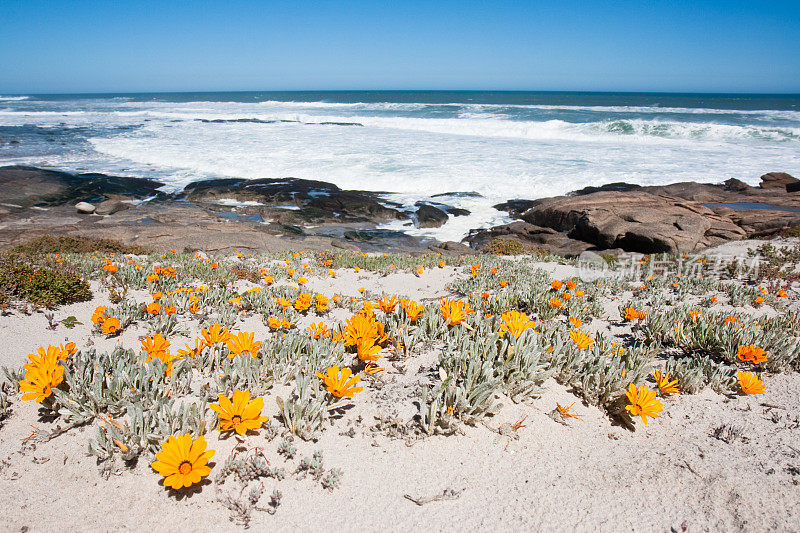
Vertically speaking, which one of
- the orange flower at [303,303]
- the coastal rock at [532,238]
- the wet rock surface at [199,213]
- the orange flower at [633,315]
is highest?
the orange flower at [303,303]

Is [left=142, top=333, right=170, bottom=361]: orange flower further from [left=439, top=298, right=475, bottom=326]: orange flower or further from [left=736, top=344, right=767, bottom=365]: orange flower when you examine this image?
[left=736, top=344, right=767, bottom=365]: orange flower

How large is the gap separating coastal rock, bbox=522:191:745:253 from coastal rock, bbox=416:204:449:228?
292 cm

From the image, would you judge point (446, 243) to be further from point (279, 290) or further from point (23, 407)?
point (23, 407)

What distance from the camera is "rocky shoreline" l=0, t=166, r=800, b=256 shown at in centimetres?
1166

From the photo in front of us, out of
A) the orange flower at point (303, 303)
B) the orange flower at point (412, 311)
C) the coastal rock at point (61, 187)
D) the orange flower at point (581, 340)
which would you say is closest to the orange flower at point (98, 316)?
the orange flower at point (303, 303)

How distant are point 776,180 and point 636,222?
36.6ft

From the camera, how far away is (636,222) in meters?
12.4

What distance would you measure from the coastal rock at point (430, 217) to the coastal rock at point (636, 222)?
9.57ft

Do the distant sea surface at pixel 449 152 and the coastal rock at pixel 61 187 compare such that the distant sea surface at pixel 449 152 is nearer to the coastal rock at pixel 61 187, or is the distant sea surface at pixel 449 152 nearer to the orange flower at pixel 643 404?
the coastal rock at pixel 61 187

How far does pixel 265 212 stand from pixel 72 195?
8.82 metres

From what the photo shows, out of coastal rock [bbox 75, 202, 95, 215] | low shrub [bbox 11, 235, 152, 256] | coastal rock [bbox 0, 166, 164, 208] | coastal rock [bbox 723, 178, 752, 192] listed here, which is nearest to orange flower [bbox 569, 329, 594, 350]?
low shrub [bbox 11, 235, 152, 256]

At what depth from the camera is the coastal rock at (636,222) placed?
36.2 feet

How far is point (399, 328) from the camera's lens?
3412mm

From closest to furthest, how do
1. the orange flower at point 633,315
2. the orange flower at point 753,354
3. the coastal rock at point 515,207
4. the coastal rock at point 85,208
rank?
the orange flower at point 753,354, the orange flower at point 633,315, the coastal rock at point 85,208, the coastal rock at point 515,207
